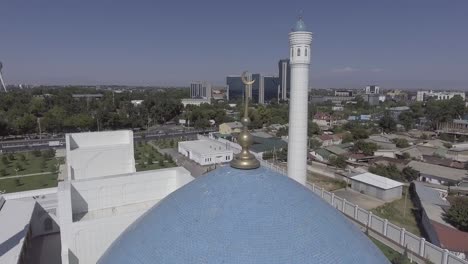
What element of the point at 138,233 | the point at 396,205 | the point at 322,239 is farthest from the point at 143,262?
the point at 396,205

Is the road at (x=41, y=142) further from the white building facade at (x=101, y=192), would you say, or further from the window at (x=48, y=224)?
the white building facade at (x=101, y=192)

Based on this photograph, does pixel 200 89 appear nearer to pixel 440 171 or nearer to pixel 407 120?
pixel 407 120

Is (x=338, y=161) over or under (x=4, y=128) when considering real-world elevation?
under

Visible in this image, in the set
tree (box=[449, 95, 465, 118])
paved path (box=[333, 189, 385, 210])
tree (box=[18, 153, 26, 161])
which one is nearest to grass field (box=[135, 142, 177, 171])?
tree (box=[18, 153, 26, 161])

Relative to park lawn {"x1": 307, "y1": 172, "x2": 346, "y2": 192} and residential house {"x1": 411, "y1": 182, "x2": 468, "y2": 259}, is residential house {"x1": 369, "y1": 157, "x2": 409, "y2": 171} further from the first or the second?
residential house {"x1": 411, "y1": 182, "x2": 468, "y2": 259}

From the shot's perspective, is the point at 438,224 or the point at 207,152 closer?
the point at 438,224

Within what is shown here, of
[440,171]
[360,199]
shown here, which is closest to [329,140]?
[440,171]
